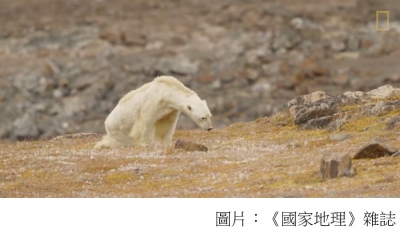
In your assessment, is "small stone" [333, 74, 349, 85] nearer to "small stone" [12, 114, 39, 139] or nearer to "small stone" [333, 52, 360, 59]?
"small stone" [333, 52, 360, 59]

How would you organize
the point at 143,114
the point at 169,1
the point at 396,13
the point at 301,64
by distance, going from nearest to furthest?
the point at 143,114, the point at 301,64, the point at 396,13, the point at 169,1

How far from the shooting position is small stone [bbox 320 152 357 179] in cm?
2947

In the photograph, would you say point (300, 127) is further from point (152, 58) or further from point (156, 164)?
point (152, 58)

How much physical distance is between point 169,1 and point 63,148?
86625mm

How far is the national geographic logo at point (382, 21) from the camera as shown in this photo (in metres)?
112

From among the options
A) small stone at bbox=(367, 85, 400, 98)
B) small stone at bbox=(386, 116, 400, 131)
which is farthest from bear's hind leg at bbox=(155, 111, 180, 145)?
small stone at bbox=(367, 85, 400, 98)

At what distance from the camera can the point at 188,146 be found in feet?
118

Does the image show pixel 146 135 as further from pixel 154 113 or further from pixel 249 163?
pixel 249 163

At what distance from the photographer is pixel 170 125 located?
1542 inches

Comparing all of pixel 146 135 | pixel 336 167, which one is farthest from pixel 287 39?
pixel 336 167

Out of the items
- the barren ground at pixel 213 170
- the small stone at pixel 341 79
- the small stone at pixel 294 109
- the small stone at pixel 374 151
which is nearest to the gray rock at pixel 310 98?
the small stone at pixel 294 109

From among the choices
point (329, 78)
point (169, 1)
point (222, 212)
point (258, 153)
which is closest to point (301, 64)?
point (329, 78)

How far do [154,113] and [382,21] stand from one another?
3128 inches

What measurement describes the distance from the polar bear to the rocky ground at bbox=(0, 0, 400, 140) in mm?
39063
